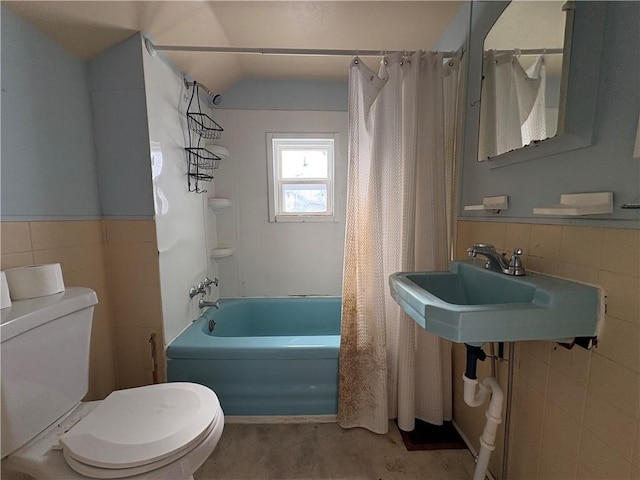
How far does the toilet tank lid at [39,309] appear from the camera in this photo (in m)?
0.77

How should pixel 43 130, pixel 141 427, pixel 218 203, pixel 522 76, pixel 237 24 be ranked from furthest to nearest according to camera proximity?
pixel 218 203, pixel 237 24, pixel 43 130, pixel 522 76, pixel 141 427

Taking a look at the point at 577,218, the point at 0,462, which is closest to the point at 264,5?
the point at 577,218

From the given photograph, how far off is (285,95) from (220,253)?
1380 millimetres

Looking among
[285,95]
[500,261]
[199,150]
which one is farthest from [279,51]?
[500,261]

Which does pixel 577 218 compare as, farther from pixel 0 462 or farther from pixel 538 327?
pixel 0 462

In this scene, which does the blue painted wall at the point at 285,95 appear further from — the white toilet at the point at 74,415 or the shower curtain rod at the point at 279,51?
the white toilet at the point at 74,415

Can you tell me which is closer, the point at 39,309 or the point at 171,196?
the point at 39,309

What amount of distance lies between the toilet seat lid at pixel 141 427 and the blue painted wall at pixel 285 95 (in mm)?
2025

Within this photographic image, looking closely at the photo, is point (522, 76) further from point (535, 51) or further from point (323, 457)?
point (323, 457)

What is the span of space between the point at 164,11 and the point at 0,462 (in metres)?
1.81

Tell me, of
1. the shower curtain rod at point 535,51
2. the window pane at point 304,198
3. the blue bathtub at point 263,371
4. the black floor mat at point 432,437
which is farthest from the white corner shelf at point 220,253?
the shower curtain rod at point 535,51

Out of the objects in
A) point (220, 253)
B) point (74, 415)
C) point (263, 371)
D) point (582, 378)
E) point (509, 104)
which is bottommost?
point (263, 371)

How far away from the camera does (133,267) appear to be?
142 cm

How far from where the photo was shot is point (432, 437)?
54.1 inches
